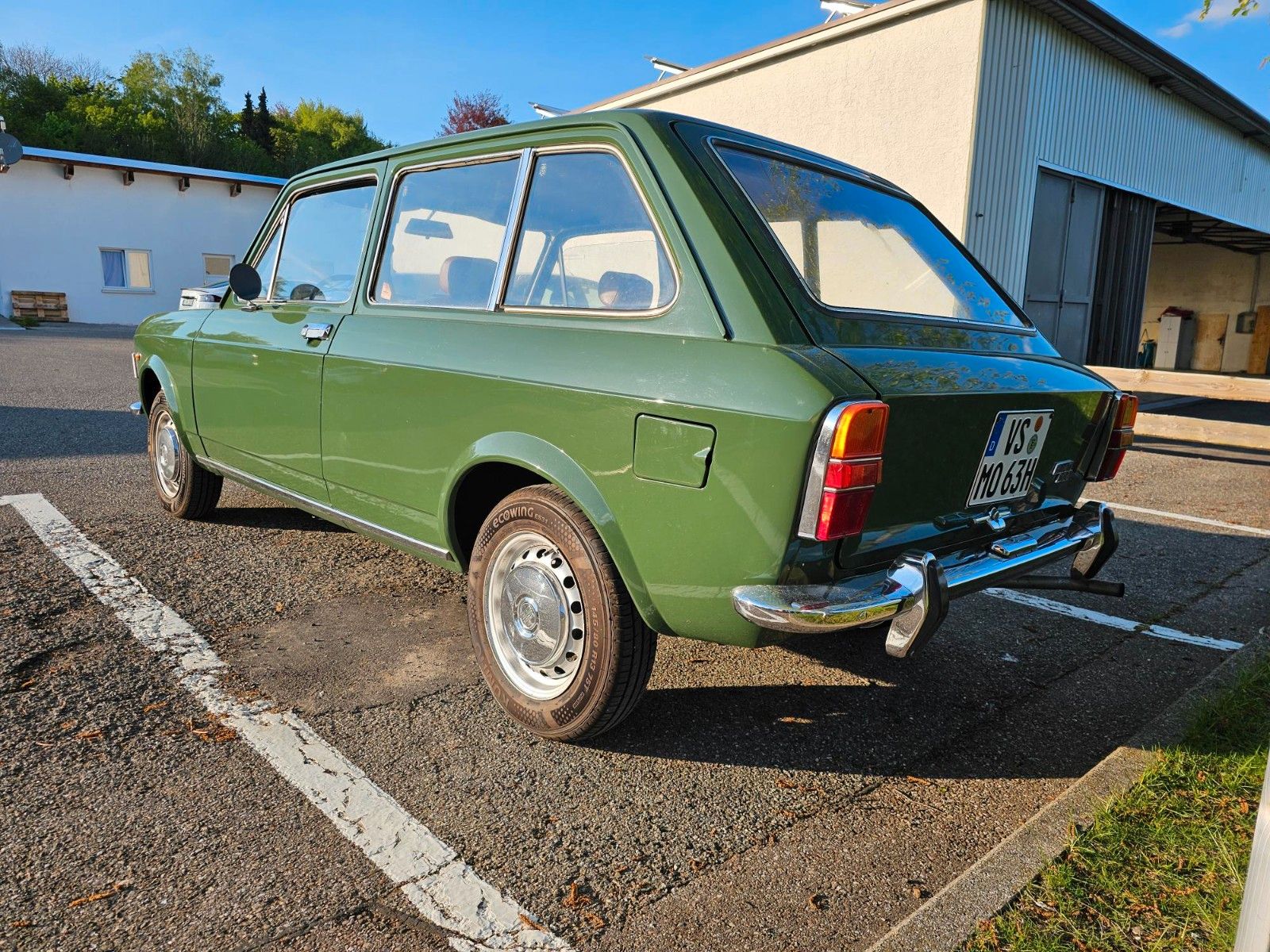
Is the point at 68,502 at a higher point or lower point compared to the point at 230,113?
lower

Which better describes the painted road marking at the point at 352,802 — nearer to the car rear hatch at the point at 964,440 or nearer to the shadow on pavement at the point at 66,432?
the car rear hatch at the point at 964,440

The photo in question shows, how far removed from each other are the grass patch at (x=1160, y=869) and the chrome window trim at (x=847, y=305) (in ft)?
4.89

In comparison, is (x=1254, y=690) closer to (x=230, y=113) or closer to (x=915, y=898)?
(x=915, y=898)

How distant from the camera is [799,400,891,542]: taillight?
2.04 meters

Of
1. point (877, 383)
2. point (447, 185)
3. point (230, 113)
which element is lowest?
point (877, 383)

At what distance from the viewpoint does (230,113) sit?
57.2m

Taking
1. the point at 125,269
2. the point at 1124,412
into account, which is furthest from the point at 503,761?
the point at 125,269

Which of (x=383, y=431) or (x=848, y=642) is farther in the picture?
(x=848, y=642)

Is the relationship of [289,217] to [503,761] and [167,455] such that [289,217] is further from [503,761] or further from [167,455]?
[503,761]

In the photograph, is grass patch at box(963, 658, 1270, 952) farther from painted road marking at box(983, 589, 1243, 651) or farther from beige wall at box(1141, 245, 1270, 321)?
beige wall at box(1141, 245, 1270, 321)

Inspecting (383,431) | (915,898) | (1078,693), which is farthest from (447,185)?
(1078,693)

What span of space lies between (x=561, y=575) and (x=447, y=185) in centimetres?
160

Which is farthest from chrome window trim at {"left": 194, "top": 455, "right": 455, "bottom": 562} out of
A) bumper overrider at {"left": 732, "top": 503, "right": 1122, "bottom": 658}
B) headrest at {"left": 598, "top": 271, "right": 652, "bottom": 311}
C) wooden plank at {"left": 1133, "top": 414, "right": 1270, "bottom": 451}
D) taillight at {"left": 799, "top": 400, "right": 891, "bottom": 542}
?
wooden plank at {"left": 1133, "top": 414, "right": 1270, "bottom": 451}

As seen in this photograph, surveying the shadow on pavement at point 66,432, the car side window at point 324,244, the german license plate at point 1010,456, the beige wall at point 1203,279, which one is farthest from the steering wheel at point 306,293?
the beige wall at point 1203,279
